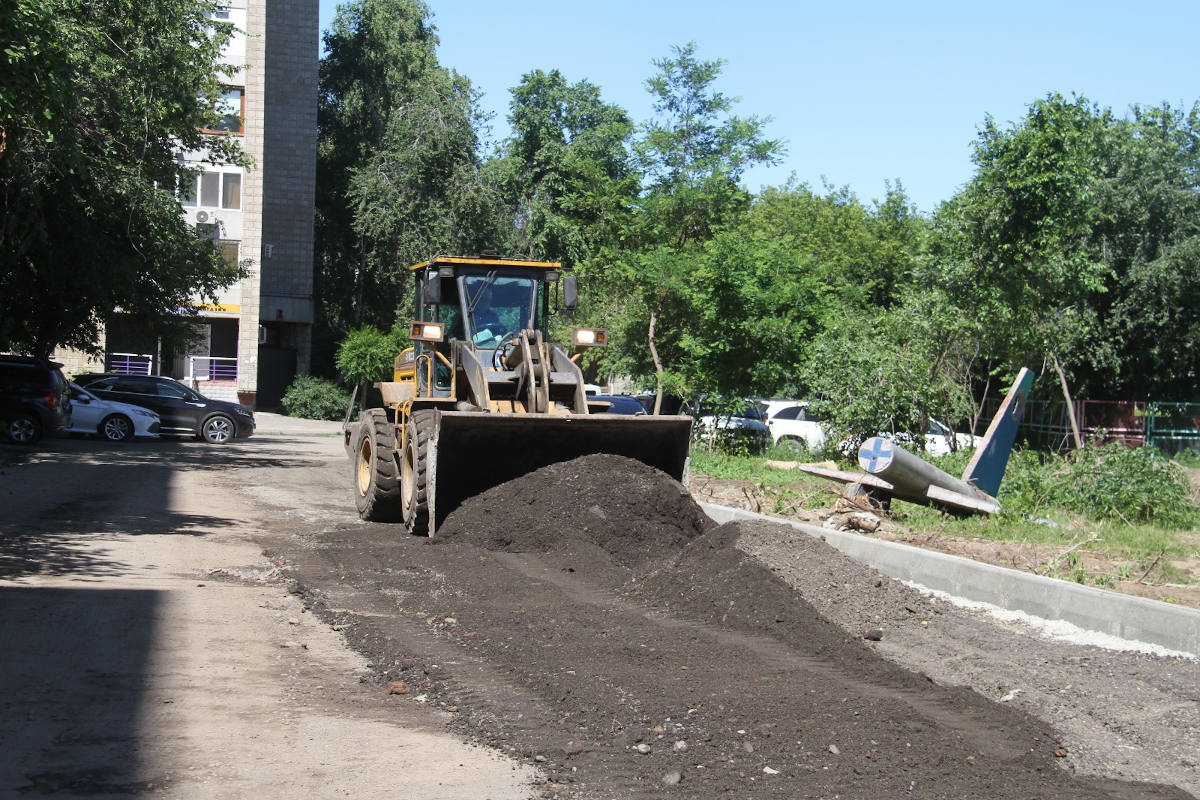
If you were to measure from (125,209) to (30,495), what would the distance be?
7.21m

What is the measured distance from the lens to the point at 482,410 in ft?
37.9

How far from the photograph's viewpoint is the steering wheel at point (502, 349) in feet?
40.9

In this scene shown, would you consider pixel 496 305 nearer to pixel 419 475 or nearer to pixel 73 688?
pixel 419 475

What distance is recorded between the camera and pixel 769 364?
24016 millimetres

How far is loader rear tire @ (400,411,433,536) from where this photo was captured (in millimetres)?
11000

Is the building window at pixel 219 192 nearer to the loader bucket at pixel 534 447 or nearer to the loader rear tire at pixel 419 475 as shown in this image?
the loader rear tire at pixel 419 475

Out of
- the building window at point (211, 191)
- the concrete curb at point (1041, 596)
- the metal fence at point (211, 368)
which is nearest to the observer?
the concrete curb at point (1041, 596)

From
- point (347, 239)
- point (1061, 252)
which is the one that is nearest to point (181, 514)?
point (1061, 252)

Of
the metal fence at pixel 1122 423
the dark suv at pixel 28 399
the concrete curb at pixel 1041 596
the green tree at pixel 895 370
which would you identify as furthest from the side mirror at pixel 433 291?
the metal fence at pixel 1122 423

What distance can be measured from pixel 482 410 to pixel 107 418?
1667 cm

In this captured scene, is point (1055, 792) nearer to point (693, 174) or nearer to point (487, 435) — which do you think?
point (487, 435)

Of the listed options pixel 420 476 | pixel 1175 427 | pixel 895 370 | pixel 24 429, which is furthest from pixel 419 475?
pixel 1175 427

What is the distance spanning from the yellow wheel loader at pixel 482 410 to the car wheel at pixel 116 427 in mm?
13190

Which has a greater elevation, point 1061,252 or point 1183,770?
point 1061,252
